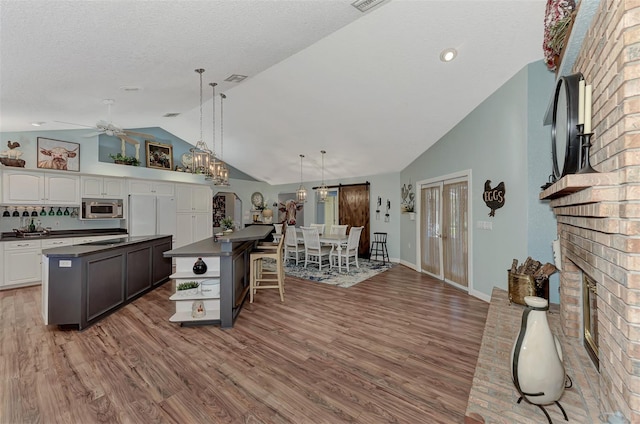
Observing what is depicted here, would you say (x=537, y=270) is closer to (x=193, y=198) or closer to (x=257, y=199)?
(x=193, y=198)

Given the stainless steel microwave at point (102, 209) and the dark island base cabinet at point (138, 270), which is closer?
the dark island base cabinet at point (138, 270)

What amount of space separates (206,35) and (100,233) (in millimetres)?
5269

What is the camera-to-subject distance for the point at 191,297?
3.22 m

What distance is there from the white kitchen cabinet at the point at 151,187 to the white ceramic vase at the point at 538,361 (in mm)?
7363

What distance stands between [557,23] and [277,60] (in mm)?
2732

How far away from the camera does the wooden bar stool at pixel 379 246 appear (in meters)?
7.33

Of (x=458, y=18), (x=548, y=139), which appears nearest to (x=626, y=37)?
(x=458, y=18)

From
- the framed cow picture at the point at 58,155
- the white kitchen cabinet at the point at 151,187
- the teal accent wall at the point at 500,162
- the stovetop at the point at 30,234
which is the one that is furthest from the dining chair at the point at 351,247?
the framed cow picture at the point at 58,155

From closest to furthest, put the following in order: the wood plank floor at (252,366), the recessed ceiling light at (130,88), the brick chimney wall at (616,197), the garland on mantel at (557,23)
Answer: the brick chimney wall at (616,197) → the garland on mantel at (557,23) → the wood plank floor at (252,366) → the recessed ceiling light at (130,88)

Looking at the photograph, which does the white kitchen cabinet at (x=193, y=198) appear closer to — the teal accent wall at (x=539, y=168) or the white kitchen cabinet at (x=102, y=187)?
the white kitchen cabinet at (x=102, y=187)

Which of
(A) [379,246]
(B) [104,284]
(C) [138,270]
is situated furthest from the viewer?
(A) [379,246]

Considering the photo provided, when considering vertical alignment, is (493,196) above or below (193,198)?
below

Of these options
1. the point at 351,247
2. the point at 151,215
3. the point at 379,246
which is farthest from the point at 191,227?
the point at 379,246

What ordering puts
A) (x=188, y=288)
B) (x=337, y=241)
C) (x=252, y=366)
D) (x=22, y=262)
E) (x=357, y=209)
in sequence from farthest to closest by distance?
(x=357, y=209)
(x=337, y=241)
(x=22, y=262)
(x=188, y=288)
(x=252, y=366)
